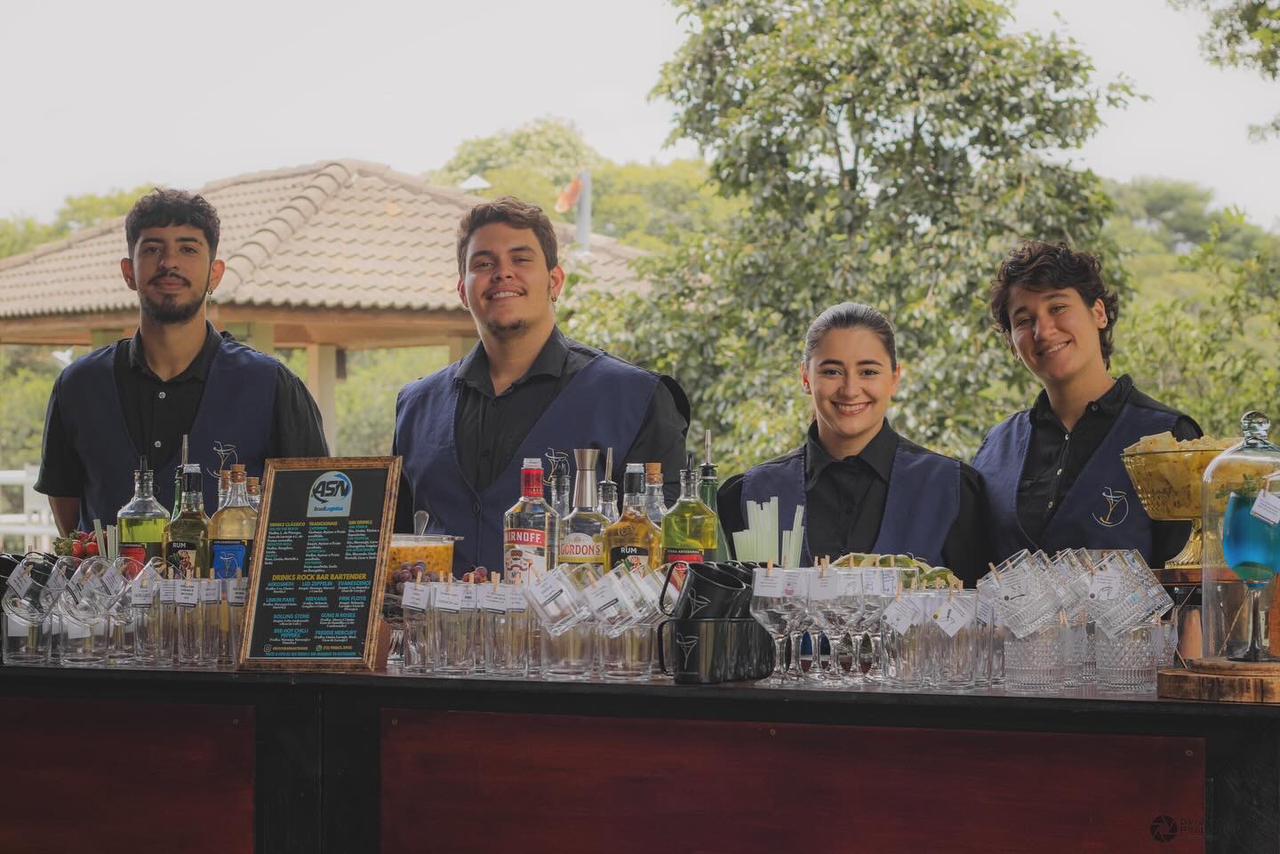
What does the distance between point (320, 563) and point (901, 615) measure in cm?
106

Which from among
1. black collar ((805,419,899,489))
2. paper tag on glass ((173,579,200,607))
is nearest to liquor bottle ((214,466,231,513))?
paper tag on glass ((173,579,200,607))

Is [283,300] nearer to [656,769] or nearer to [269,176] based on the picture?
[269,176]

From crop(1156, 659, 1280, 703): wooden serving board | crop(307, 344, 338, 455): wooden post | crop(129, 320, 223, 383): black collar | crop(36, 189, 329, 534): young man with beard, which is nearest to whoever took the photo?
crop(1156, 659, 1280, 703): wooden serving board

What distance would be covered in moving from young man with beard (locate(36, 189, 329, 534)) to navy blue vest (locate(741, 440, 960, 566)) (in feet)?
4.01

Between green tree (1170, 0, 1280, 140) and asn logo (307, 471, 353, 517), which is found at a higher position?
green tree (1170, 0, 1280, 140)

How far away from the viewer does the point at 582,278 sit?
34.6ft

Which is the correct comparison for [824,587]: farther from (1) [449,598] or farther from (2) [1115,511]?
(2) [1115,511]

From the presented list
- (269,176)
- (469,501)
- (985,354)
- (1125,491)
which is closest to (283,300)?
(269,176)

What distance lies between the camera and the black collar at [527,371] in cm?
357

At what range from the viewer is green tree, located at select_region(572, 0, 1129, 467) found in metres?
9.10

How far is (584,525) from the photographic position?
2.79 m

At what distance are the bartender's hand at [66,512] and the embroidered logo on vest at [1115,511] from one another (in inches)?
105

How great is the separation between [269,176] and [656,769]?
11.5 meters

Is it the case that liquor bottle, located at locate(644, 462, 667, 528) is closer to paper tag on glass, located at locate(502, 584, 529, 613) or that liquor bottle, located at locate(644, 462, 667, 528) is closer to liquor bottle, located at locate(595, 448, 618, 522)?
liquor bottle, located at locate(595, 448, 618, 522)
